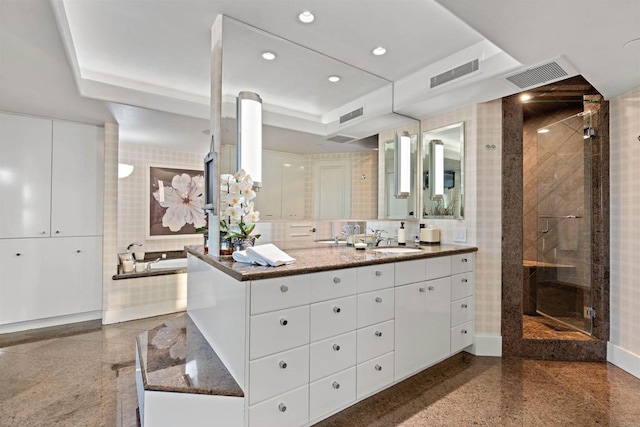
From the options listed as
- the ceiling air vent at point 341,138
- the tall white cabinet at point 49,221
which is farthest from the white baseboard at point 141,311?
the ceiling air vent at point 341,138

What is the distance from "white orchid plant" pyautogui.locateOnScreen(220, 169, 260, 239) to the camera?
204cm

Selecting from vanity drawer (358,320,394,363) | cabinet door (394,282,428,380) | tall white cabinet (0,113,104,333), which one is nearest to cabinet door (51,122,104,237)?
tall white cabinet (0,113,104,333)

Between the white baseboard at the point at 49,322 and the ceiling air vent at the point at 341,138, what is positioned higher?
the ceiling air vent at the point at 341,138

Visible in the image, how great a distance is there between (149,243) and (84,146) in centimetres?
154

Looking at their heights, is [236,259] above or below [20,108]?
below

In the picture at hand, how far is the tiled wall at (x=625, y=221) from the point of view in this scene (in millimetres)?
2434

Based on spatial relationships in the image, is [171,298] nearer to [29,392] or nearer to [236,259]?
[29,392]

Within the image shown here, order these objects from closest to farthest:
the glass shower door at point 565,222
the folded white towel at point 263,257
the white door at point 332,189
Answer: the folded white towel at point 263,257 → the white door at point 332,189 → the glass shower door at point 565,222

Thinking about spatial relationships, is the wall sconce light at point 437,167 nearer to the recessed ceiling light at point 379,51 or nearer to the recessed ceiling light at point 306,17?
the recessed ceiling light at point 379,51

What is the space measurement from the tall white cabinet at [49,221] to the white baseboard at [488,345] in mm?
3984

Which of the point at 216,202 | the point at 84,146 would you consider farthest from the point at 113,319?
the point at 216,202

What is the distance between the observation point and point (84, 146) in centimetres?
356

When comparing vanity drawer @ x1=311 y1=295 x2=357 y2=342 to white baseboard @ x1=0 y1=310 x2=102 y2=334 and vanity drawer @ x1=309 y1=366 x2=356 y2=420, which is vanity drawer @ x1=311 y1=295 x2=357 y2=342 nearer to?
vanity drawer @ x1=309 y1=366 x2=356 y2=420

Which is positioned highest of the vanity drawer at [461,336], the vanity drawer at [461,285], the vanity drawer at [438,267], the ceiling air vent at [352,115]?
the ceiling air vent at [352,115]
